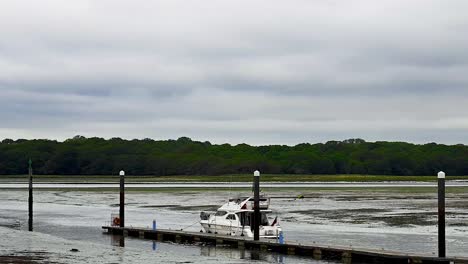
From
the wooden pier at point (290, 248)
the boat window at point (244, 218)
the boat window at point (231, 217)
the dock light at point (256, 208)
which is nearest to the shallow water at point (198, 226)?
the wooden pier at point (290, 248)

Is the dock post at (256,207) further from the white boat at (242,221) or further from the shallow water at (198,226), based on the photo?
the shallow water at (198,226)

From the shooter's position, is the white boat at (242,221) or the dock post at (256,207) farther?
the white boat at (242,221)

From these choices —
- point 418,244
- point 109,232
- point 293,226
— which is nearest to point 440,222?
point 418,244

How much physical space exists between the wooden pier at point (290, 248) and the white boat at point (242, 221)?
132cm

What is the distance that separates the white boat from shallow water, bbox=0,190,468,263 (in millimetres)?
2231

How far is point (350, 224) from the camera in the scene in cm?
5572

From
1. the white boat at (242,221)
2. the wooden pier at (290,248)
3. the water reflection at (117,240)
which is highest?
the white boat at (242,221)

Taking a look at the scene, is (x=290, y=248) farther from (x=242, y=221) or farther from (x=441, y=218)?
(x=441, y=218)

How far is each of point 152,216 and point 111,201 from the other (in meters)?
22.6

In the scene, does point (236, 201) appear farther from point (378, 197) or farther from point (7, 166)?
point (7, 166)

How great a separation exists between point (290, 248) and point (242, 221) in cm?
659

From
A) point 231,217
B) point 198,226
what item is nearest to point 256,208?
point 231,217

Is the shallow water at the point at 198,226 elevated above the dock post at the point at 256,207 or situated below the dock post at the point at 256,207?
below

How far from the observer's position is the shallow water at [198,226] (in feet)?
133
